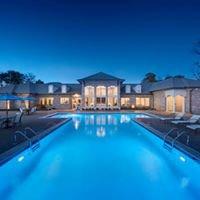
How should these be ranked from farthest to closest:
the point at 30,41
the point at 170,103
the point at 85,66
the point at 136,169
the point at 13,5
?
1. the point at 85,66
2. the point at 170,103
3. the point at 30,41
4. the point at 13,5
5. the point at 136,169

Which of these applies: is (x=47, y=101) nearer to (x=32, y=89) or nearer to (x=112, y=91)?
(x=32, y=89)

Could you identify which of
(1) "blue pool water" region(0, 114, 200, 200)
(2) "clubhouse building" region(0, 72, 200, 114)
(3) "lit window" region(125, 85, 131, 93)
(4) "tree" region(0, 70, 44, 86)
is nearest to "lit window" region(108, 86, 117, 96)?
(2) "clubhouse building" region(0, 72, 200, 114)

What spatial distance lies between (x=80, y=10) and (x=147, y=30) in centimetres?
915

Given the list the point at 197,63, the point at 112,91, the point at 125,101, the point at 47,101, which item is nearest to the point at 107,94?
the point at 112,91

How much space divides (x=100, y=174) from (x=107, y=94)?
30.7m

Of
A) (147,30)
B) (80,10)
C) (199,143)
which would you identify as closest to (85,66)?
(147,30)

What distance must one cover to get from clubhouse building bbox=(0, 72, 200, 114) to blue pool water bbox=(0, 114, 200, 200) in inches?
897

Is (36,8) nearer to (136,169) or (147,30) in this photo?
(147,30)

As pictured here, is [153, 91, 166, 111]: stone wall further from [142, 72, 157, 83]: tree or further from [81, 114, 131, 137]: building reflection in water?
[142, 72, 157, 83]: tree

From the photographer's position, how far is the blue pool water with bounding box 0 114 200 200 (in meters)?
6.05

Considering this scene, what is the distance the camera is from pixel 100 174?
7.50 metres

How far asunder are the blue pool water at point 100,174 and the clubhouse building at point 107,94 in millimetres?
22775

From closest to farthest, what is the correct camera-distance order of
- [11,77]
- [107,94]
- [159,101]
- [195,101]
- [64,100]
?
1. [195,101]
2. [159,101]
3. [107,94]
4. [64,100]
5. [11,77]

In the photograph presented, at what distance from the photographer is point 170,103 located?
34.2m
